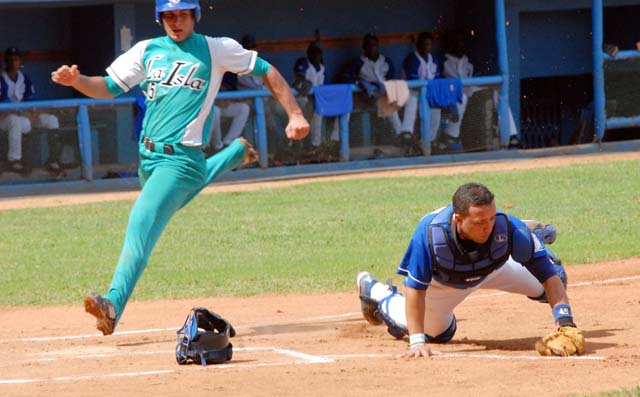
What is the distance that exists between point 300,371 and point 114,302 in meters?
1.12

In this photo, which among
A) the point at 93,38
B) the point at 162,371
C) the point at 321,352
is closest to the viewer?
the point at 162,371

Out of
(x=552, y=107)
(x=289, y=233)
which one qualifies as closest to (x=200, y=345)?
(x=289, y=233)

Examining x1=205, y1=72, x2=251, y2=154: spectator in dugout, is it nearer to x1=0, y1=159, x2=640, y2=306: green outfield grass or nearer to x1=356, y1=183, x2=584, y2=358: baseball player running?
x1=0, y1=159, x2=640, y2=306: green outfield grass

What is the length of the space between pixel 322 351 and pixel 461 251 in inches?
43.7

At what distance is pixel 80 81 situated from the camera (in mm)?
7727

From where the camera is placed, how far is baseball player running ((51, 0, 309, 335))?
7.48m

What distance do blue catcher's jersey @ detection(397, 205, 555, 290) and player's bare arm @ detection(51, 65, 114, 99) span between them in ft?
7.22

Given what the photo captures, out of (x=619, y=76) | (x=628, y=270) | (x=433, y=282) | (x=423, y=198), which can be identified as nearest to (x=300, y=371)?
(x=433, y=282)

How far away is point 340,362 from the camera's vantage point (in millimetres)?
7000

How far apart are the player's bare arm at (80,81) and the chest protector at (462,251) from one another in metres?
2.26

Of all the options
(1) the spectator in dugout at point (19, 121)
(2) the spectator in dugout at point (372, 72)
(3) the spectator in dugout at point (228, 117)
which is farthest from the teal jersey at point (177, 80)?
(2) the spectator in dugout at point (372, 72)

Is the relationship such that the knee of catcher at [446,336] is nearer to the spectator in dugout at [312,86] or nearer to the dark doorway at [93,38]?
the spectator in dugout at [312,86]

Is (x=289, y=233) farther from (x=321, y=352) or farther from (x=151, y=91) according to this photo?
(x=321, y=352)

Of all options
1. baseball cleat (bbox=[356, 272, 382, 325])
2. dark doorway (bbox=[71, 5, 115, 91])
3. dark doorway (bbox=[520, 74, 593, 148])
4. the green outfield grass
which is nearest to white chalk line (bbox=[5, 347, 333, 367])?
baseball cleat (bbox=[356, 272, 382, 325])
